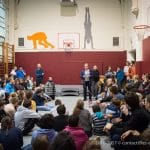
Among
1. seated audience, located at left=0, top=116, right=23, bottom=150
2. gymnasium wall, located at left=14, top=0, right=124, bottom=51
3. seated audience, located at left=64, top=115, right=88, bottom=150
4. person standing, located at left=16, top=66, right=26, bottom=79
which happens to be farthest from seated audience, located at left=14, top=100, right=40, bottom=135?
gymnasium wall, located at left=14, top=0, right=124, bottom=51

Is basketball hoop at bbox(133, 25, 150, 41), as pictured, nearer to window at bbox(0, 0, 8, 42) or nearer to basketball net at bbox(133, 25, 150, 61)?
basketball net at bbox(133, 25, 150, 61)

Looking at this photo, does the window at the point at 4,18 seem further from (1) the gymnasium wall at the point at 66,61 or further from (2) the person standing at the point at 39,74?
(2) the person standing at the point at 39,74

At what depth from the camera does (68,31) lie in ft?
72.2

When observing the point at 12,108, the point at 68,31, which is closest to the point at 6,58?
the point at 68,31

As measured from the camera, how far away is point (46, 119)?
5449 millimetres

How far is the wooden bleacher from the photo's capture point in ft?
64.2

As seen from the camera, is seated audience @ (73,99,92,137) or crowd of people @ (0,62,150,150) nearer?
crowd of people @ (0,62,150,150)

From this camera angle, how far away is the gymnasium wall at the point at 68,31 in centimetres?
2198

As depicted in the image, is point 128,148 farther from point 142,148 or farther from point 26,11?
point 26,11

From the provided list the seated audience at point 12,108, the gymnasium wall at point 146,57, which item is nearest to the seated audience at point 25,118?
the seated audience at point 12,108

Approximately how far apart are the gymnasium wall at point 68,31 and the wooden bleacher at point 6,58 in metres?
0.68

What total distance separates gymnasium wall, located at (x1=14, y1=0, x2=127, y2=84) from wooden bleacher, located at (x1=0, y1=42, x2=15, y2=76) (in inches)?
26.9

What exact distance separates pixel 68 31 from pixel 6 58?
4.33m

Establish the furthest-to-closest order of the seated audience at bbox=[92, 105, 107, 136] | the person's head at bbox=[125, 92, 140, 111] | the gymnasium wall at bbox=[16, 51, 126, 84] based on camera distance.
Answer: the gymnasium wall at bbox=[16, 51, 126, 84] → the seated audience at bbox=[92, 105, 107, 136] → the person's head at bbox=[125, 92, 140, 111]
